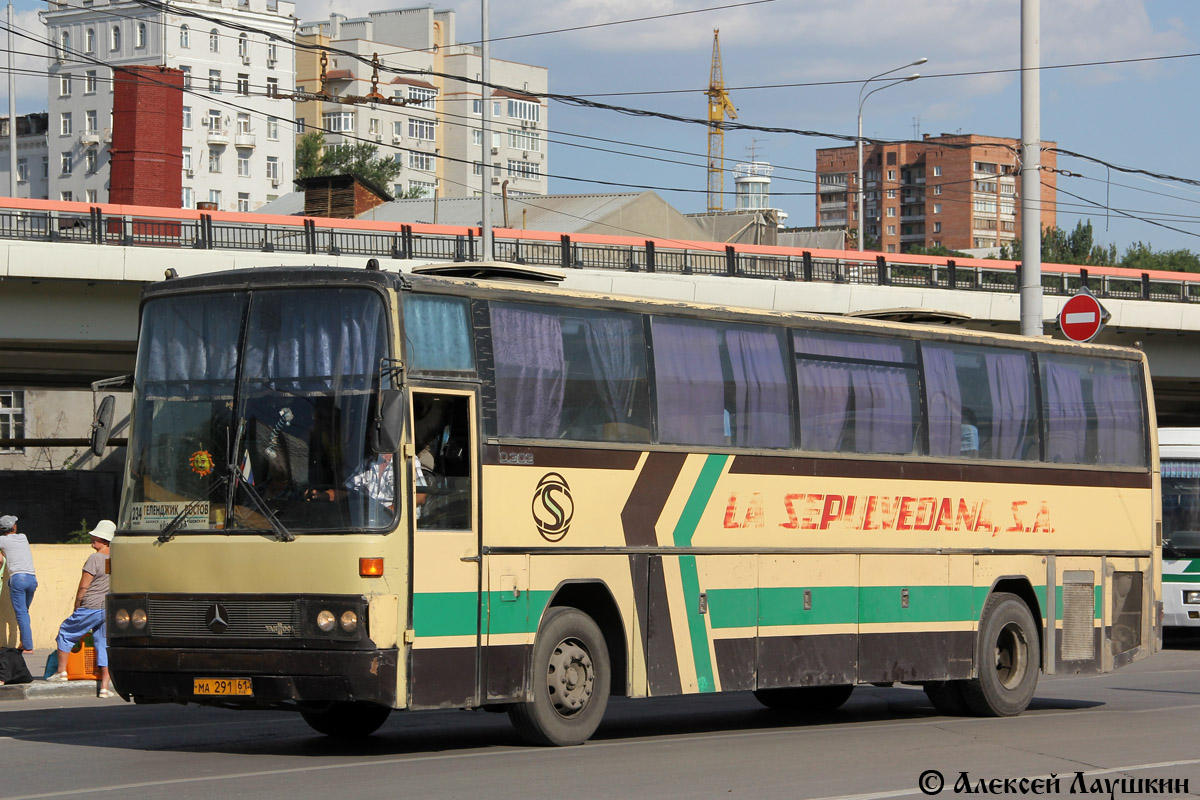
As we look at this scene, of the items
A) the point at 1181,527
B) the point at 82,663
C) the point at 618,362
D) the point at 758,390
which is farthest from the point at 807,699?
the point at 1181,527

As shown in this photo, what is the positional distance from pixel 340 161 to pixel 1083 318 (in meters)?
108

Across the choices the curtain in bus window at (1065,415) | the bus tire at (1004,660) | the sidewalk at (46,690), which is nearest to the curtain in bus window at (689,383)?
the bus tire at (1004,660)

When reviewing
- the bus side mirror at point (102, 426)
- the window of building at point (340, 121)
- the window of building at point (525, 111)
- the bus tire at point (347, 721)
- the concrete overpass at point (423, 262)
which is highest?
the window of building at point (525, 111)

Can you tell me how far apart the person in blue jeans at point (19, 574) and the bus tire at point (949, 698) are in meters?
9.49

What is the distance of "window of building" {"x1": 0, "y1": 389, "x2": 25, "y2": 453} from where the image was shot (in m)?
56.4

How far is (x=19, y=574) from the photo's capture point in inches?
702

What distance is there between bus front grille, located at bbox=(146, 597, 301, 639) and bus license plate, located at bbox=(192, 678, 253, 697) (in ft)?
0.93

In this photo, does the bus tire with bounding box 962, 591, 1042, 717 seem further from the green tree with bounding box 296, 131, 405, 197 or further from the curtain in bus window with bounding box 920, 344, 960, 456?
the green tree with bounding box 296, 131, 405, 197

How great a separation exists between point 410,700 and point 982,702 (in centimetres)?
664

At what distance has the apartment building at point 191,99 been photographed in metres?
114

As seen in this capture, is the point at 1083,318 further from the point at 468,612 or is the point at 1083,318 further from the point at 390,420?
the point at 390,420

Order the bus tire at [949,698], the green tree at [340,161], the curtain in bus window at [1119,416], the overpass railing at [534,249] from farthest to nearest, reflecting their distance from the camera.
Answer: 1. the green tree at [340,161]
2. the overpass railing at [534,249]
3. the curtain in bus window at [1119,416]
4. the bus tire at [949,698]

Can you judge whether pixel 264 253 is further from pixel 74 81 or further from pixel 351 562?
pixel 74 81

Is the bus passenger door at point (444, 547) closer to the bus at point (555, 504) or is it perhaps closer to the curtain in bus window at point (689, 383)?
the bus at point (555, 504)
